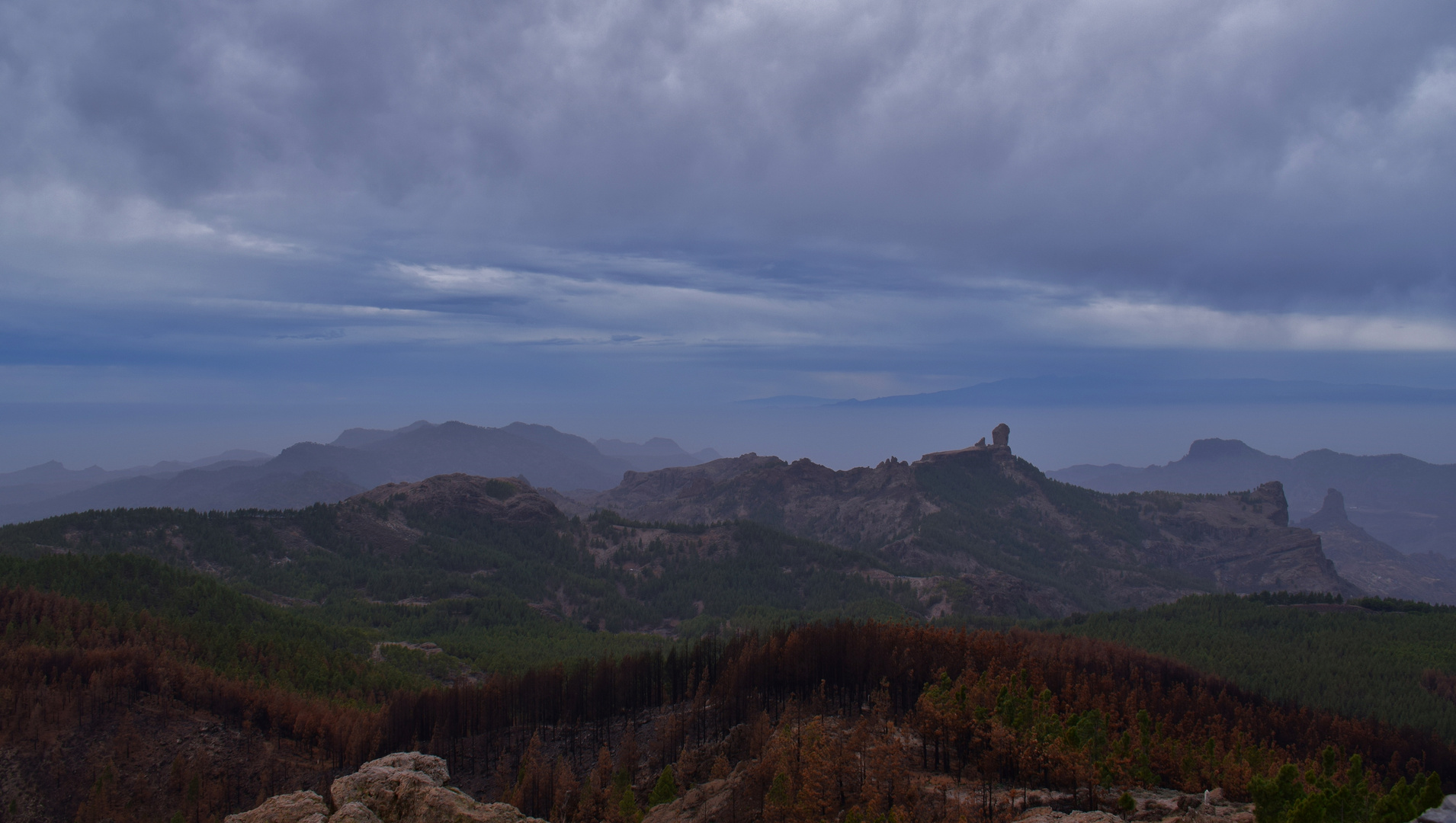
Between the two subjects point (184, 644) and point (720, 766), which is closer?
point (720, 766)

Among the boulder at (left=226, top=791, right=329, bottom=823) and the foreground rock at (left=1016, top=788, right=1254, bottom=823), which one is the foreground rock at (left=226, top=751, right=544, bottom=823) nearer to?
the boulder at (left=226, top=791, right=329, bottom=823)

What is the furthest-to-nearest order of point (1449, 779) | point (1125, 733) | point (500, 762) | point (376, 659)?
point (376, 659)
point (1449, 779)
point (500, 762)
point (1125, 733)

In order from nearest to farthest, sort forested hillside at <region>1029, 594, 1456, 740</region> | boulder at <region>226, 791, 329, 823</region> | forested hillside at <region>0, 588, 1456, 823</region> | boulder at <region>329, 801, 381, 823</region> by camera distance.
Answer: boulder at <region>226, 791, 329, 823</region> → boulder at <region>329, 801, 381, 823</region> → forested hillside at <region>0, 588, 1456, 823</region> → forested hillside at <region>1029, 594, 1456, 740</region>

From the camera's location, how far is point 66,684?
82.2m

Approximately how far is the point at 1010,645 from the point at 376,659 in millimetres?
112978

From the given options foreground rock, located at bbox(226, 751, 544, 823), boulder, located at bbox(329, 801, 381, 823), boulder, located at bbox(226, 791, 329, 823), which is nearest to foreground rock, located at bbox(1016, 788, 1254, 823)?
foreground rock, located at bbox(226, 751, 544, 823)

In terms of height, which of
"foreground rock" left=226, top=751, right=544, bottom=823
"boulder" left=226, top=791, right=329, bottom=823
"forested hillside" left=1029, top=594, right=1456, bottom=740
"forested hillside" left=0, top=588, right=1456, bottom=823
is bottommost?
"forested hillside" left=1029, top=594, right=1456, bottom=740

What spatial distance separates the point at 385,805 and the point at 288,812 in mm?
6591

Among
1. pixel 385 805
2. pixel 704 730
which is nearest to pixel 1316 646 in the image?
pixel 704 730

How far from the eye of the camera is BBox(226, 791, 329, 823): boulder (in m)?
32.3

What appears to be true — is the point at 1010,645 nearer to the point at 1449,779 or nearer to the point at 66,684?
the point at 1449,779

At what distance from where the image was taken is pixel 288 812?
109 ft

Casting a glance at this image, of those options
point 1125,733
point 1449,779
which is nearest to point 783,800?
point 1125,733

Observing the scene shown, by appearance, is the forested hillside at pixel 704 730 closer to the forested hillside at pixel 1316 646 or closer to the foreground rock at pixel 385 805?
the forested hillside at pixel 1316 646
